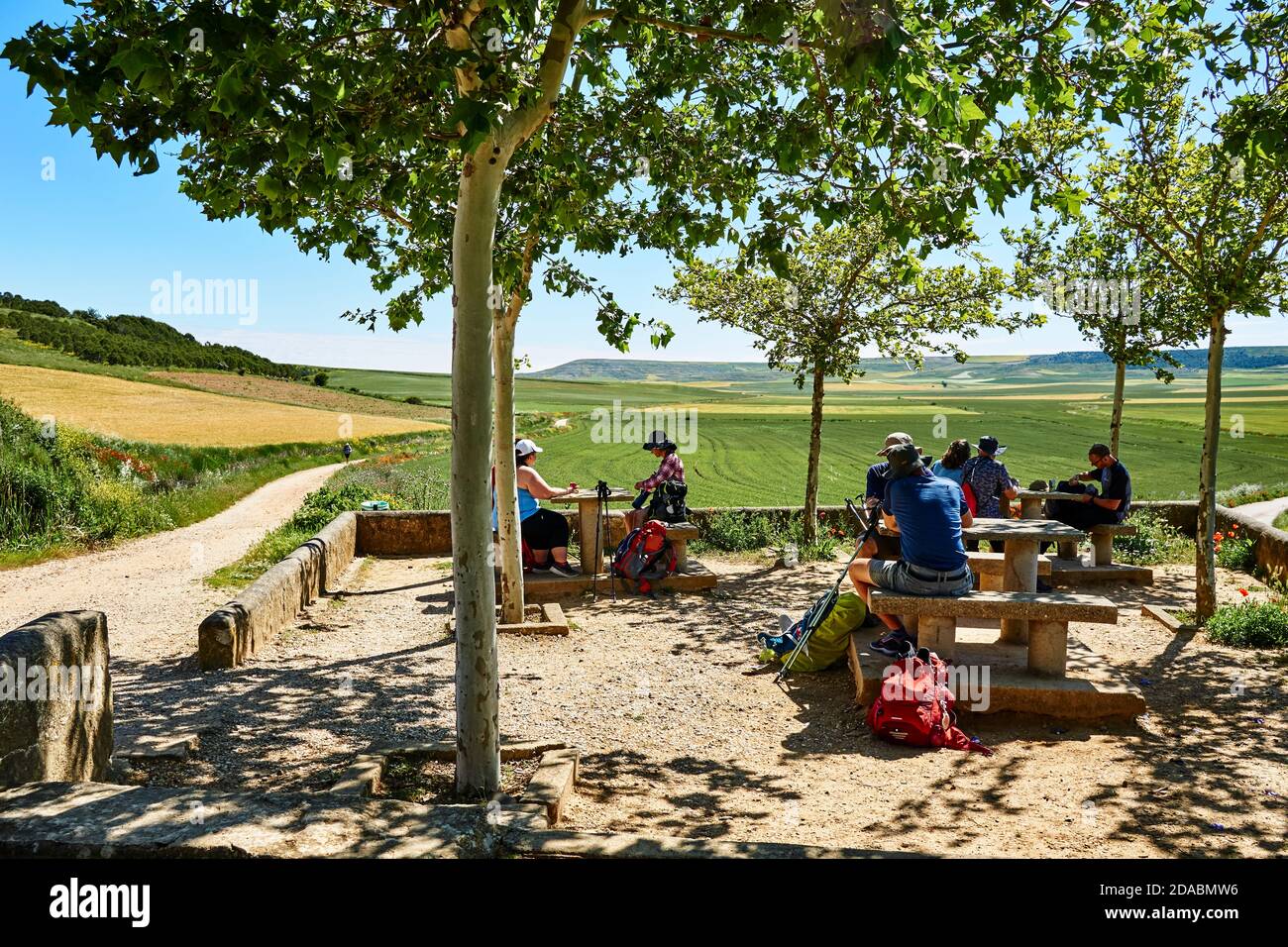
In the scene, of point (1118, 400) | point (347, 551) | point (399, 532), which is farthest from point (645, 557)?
point (1118, 400)

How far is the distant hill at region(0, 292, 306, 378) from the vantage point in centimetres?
3947

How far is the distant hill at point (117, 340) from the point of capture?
39.5m

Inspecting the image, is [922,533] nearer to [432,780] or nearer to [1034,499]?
[432,780]

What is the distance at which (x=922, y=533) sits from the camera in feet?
22.2

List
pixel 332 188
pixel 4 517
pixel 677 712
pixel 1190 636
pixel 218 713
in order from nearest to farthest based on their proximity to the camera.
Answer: pixel 332 188
pixel 218 713
pixel 677 712
pixel 1190 636
pixel 4 517

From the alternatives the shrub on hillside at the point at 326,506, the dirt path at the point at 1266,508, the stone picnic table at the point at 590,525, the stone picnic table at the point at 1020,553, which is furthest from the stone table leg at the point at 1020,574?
the dirt path at the point at 1266,508

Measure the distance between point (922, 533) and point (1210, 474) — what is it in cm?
428

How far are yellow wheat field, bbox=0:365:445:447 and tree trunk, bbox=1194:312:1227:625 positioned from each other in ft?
72.1

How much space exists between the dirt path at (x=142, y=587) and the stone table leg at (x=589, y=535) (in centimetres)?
440

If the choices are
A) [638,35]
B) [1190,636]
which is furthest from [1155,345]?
[638,35]
